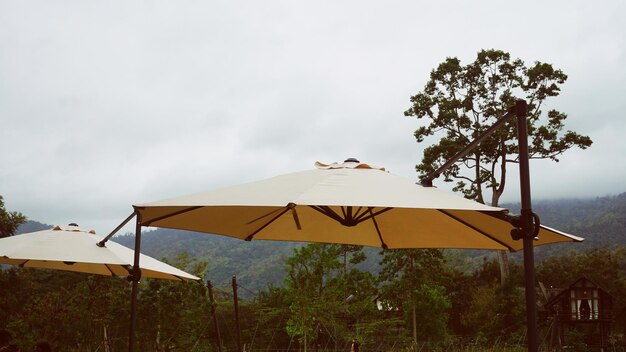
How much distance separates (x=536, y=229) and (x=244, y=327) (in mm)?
26746

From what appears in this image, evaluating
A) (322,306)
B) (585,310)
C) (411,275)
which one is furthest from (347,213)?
(411,275)

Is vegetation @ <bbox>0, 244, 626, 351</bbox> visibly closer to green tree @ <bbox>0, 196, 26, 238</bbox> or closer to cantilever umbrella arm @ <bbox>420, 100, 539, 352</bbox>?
green tree @ <bbox>0, 196, 26, 238</bbox>

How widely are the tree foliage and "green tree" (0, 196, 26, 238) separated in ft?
49.0

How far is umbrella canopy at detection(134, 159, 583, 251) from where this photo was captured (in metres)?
3.09

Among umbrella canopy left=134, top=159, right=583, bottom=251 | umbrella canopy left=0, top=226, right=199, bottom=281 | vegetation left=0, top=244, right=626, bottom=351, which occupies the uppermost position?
umbrella canopy left=134, top=159, right=583, bottom=251

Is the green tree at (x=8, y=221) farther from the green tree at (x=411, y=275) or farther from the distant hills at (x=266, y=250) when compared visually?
the distant hills at (x=266, y=250)

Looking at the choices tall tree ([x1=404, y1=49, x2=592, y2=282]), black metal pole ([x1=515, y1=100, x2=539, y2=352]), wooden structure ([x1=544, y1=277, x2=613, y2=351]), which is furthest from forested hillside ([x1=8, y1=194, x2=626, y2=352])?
black metal pole ([x1=515, y1=100, x2=539, y2=352])

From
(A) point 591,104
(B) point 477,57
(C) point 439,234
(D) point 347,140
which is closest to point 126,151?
(D) point 347,140

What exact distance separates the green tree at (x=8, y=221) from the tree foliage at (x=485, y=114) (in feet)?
49.0

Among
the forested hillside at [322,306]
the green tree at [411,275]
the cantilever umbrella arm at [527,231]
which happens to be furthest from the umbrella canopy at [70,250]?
the green tree at [411,275]

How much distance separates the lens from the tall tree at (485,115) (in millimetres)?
23703

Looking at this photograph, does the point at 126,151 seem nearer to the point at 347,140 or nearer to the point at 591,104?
the point at 347,140

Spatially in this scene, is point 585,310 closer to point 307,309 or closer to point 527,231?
point 307,309

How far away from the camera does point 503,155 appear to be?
80.5 ft
